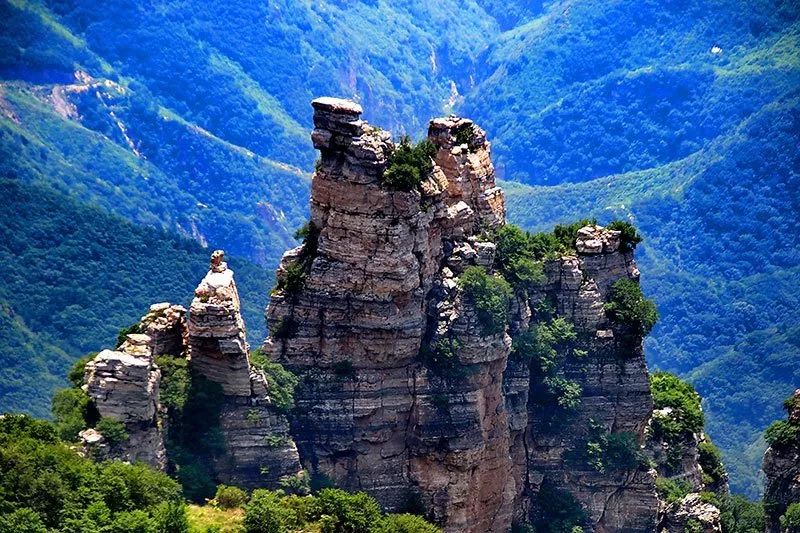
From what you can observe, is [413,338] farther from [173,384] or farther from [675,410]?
[675,410]

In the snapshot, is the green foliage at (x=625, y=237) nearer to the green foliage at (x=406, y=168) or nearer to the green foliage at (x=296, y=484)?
the green foliage at (x=406, y=168)

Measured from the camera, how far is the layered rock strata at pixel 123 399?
64.6m

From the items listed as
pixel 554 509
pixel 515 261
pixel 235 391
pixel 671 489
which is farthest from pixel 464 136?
pixel 671 489

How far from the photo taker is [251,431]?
69.6m

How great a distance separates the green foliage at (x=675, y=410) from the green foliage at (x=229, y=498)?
25.2m

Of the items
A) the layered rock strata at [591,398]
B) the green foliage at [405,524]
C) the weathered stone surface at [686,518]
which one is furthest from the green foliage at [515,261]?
the weathered stone surface at [686,518]

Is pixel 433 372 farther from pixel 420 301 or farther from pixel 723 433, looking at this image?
pixel 723 433

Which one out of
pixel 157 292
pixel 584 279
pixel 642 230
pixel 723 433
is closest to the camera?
pixel 584 279

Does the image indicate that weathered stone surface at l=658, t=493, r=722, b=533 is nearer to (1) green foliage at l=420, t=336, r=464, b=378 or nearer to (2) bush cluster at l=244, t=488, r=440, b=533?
(1) green foliage at l=420, t=336, r=464, b=378

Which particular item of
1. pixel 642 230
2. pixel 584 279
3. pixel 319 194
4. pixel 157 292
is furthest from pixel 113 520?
pixel 642 230

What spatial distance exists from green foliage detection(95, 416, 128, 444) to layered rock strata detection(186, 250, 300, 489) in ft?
16.8

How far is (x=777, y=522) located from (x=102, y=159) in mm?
122167

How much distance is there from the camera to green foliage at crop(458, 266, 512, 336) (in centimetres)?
7369

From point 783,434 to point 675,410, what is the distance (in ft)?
17.3
